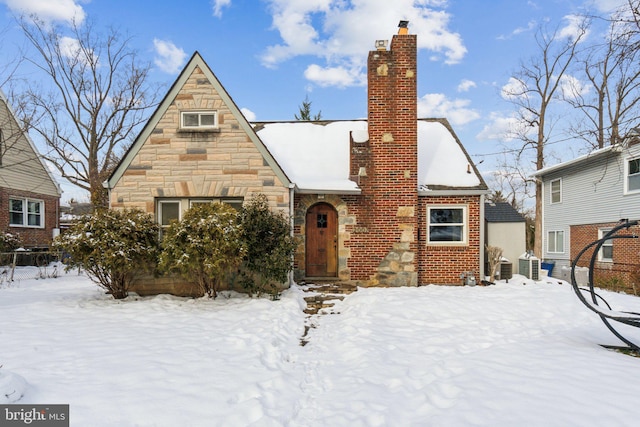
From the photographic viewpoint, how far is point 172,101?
8336 mm

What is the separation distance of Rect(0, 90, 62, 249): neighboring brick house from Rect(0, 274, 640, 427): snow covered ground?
11.5 metres

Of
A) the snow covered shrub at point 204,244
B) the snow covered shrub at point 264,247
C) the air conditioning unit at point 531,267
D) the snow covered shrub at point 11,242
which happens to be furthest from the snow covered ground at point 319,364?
the snow covered shrub at point 11,242

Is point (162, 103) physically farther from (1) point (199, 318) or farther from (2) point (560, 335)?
(2) point (560, 335)

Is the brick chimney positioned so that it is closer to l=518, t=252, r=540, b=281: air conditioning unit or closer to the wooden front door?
the wooden front door

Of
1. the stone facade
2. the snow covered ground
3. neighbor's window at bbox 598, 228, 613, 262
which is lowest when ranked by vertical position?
the snow covered ground

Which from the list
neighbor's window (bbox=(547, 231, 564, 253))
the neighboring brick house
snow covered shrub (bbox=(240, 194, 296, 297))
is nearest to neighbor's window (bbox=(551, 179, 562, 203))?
neighbor's window (bbox=(547, 231, 564, 253))

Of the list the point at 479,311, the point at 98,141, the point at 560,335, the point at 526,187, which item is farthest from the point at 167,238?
the point at 526,187

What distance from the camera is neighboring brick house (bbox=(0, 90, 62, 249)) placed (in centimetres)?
1505

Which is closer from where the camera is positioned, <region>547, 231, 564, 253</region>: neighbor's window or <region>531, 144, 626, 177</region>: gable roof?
<region>531, 144, 626, 177</region>: gable roof

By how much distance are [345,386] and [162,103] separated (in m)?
7.92

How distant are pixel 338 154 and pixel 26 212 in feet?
54.4

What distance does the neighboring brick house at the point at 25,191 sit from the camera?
49.4 ft

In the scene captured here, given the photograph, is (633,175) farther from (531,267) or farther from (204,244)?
(204,244)

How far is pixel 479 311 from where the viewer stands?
675cm
